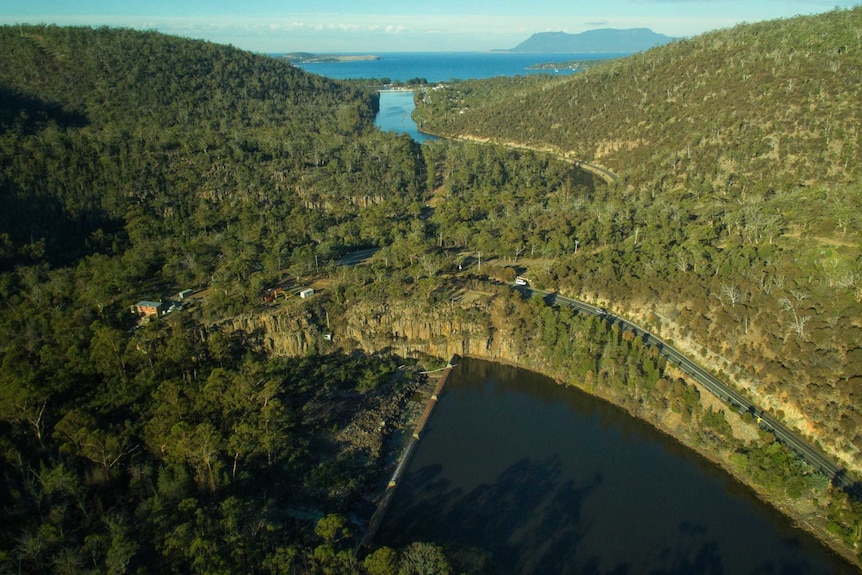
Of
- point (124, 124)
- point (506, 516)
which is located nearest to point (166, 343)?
point (506, 516)

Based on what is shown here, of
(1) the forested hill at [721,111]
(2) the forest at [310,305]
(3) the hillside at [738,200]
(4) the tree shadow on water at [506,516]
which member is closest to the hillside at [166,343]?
(2) the forest at [310,305]

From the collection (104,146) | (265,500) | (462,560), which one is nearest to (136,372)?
(265,500)

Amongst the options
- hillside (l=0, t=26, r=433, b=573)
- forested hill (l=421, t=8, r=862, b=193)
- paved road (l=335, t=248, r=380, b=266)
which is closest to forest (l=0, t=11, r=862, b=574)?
hillside (l=0, t=26, r=433, b=573)

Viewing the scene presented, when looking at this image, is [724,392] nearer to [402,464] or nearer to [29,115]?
[402,464]

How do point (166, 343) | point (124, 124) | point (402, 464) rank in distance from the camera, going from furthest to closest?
point (124, 124), point (166, 343), point (402, 464)

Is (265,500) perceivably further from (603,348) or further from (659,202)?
(659,202)

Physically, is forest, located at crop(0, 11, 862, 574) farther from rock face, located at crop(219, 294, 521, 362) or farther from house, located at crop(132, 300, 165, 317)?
house, located at crop(132, 300, 165, 317)

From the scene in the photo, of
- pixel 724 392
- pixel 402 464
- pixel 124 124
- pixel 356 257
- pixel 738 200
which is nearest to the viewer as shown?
pixel 402 464
